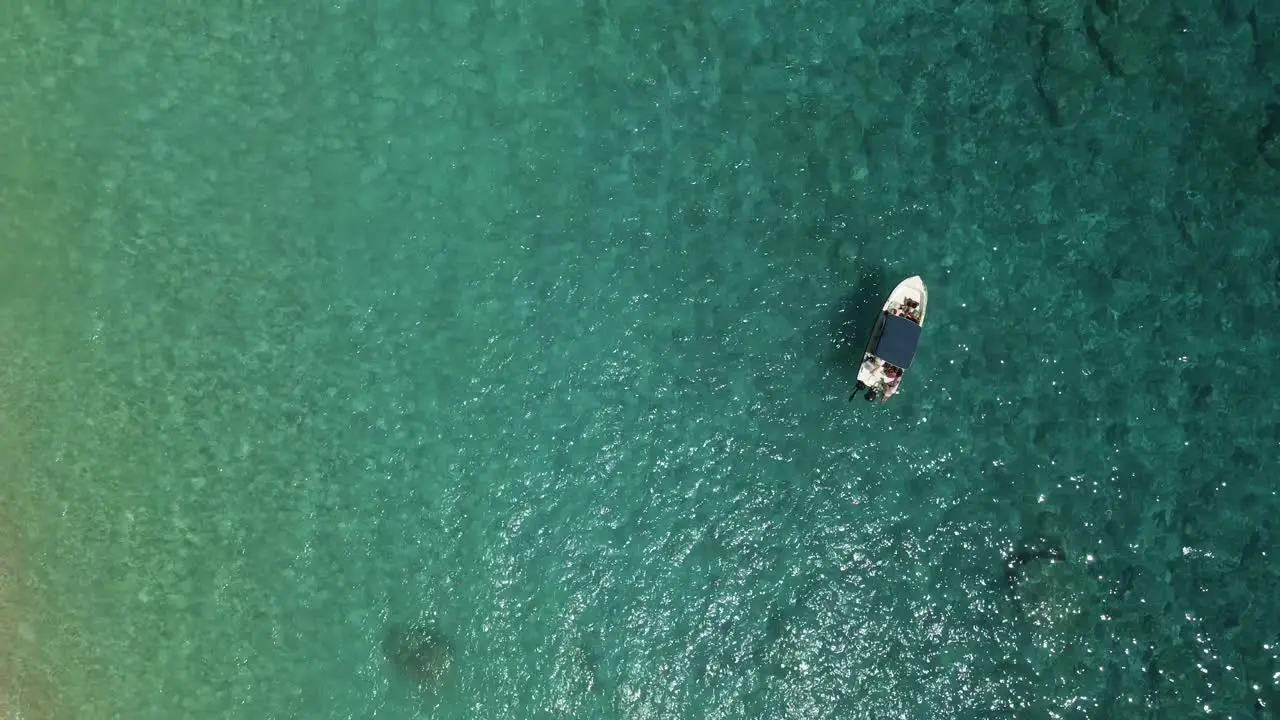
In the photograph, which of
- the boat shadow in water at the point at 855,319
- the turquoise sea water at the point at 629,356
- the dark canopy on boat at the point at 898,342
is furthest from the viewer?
the boat shadow in water at the point at 855,319

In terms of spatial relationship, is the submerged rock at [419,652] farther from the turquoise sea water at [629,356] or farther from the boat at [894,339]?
the boat at [894,339]

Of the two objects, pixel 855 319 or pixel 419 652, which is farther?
pixel 855 319

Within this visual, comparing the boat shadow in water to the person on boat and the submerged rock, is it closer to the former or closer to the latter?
the person on boat

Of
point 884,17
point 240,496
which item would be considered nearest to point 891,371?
point 884,17

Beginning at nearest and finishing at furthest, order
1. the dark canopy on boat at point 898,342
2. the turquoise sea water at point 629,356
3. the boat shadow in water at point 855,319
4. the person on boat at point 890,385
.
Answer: the dark canopy on boat at point 898,342
the person on boat at point 890,385
the turquoise sea water at point 629,356
the boat shadow in water at point 855,319

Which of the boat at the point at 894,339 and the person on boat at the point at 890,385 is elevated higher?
the boat at the point at 894,339

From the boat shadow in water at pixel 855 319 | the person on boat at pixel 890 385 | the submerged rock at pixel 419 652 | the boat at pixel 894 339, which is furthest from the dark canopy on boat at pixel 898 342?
the submerged rock at pixel 419 652

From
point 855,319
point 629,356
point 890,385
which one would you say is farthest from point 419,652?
point 855,319

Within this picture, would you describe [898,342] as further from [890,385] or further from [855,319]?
[855,319]
